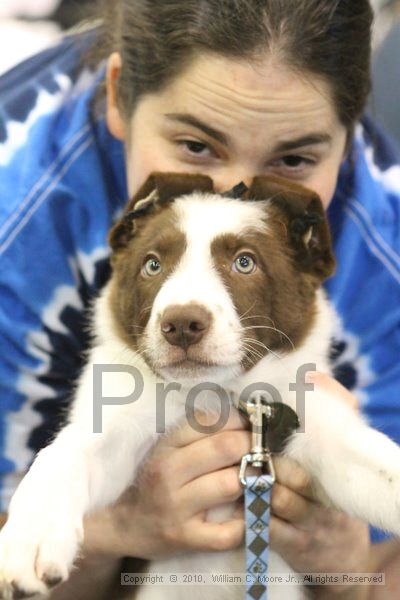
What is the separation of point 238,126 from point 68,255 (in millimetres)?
672

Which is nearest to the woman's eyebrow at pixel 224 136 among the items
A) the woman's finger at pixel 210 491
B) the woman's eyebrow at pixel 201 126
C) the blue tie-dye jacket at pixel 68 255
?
the woman's eyebrow at pixel 201 126

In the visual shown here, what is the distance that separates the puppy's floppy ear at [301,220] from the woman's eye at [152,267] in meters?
0.31

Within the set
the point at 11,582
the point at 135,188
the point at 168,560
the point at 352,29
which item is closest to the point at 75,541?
the point at 11,582

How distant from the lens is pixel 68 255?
89.6 inches

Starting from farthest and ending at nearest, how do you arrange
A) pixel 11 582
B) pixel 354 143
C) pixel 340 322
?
1. pixel 354 143
2. pixel 340 322
3. pixel 11 582

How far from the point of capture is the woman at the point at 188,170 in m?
1.87

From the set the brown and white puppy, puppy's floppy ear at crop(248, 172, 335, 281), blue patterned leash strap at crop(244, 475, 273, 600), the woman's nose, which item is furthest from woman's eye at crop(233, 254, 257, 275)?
blue patterned leash strap at crop(244, 475, 273, 600)

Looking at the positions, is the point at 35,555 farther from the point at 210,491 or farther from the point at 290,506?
the point at 290,506

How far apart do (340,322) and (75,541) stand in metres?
1.15

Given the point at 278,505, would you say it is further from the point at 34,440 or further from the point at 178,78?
the point at 178,78

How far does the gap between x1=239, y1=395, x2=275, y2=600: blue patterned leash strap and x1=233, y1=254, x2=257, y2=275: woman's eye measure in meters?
0.30

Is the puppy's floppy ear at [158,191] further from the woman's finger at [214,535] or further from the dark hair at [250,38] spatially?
the woman's finger at [214,535]

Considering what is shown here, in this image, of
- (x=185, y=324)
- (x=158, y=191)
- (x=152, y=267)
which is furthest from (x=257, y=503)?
(x=158, y=191)

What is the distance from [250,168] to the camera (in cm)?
198
